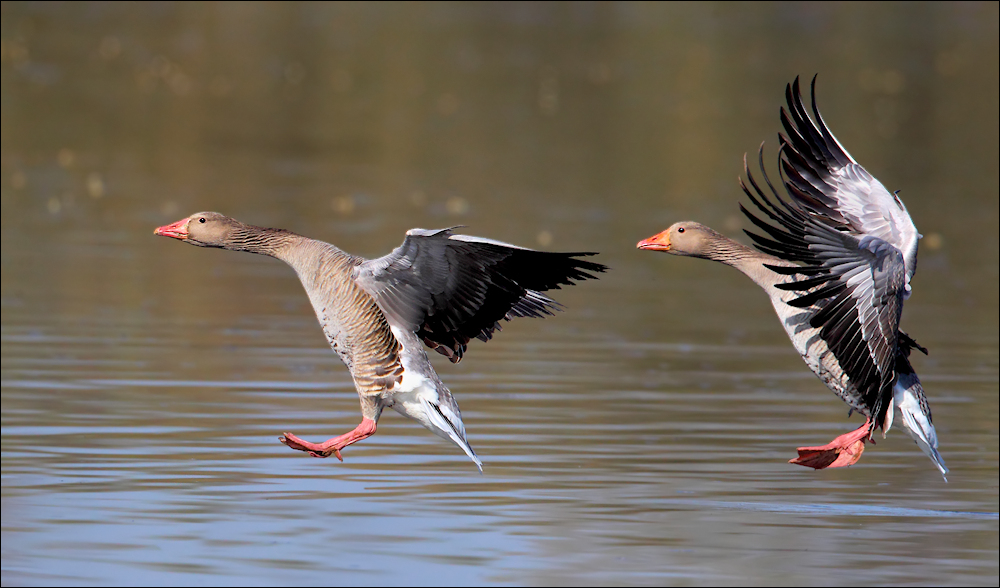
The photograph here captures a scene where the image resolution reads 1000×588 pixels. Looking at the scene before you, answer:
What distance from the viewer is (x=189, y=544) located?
1200 cm

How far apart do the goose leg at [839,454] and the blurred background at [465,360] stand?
201 centimetres

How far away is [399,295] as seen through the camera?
30.0 ft

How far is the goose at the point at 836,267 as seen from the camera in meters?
9.48

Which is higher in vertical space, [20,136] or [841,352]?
[20,136]

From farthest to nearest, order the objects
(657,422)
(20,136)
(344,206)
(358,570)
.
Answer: (20,136)
(344,206)
(657,422)
(358,570)

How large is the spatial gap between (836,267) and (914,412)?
1.78 metres

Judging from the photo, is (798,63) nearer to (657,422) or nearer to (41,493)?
(657,422)

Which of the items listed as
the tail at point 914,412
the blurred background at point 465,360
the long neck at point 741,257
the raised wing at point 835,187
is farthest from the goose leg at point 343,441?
the tail at point 914,412

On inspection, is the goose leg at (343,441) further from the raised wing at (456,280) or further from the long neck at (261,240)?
the long neck at (261,240)

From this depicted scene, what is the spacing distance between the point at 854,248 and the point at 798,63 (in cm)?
4251

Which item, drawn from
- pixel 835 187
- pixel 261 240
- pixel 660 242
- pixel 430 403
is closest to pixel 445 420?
pixel 430 403

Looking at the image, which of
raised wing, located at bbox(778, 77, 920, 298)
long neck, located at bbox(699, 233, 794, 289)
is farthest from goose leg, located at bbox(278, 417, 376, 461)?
raised wing, located at bbox(778, 77, 920, 298)

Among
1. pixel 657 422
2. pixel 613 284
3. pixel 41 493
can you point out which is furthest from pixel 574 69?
pixel 41 493

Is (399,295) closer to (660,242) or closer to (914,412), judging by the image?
(660,242)
